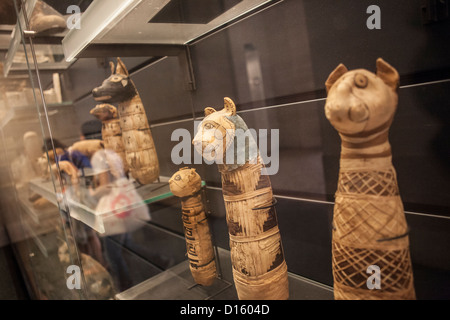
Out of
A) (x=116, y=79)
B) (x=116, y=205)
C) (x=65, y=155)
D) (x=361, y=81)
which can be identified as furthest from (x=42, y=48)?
(x=361, y=81)

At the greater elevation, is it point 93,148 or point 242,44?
point 242,44

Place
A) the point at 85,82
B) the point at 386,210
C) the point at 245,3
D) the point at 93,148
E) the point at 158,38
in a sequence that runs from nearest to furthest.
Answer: the point at 386,210, the point at 245,3, the point at 158,38, the point at 85,82, the point at 93,148

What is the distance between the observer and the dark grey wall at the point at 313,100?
484mm

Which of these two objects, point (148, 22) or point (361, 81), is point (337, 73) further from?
point (148, 22)

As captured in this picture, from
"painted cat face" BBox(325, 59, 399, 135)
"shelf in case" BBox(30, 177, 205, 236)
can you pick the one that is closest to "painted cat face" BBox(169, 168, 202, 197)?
"shelf in case" BBox(30, 177, 205, 236)

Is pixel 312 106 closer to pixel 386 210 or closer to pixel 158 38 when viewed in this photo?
pixel 386 210

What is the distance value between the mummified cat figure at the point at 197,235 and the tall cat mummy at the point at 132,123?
171 millimetres

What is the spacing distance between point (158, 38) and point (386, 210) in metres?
0.64

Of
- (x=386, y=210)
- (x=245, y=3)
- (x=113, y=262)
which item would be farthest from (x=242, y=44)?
(x=113, y=262)

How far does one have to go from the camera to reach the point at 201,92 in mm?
697

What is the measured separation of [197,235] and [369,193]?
479 millimetres

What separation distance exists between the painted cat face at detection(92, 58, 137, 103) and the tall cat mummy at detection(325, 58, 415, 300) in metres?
0.60

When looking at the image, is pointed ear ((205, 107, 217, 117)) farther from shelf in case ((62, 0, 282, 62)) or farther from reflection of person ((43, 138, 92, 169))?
reflection of person ((43, 138, 92, 169))

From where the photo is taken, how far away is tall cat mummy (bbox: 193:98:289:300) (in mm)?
611
